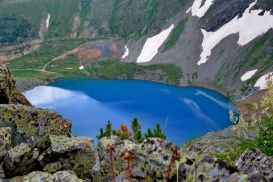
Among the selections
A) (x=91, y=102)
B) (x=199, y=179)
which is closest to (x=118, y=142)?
(x=199, y=179)

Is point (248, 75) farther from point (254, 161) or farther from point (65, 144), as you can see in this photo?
point (65, 144)

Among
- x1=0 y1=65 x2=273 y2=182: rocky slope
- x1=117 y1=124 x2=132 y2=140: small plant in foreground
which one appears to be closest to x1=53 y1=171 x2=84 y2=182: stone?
x1=0 y1=65 x2=273 y2=182: rocky slope

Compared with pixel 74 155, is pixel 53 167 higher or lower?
lower

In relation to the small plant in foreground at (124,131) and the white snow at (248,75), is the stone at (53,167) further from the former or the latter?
the white snow at (248,75)

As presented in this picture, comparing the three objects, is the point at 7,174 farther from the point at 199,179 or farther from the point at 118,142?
the point at 199,179

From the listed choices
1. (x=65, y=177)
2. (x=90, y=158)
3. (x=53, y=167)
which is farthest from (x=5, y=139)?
(x=65, y=177)

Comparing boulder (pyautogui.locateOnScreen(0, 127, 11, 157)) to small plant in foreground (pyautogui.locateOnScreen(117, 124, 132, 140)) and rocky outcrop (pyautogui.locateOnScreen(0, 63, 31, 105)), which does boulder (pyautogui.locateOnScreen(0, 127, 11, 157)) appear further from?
rocky outcrop (pyautogui.locateOnScreen(0, 63, 31, 105))

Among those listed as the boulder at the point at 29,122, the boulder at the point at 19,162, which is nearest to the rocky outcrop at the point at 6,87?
the boulder at the point at 29,122
